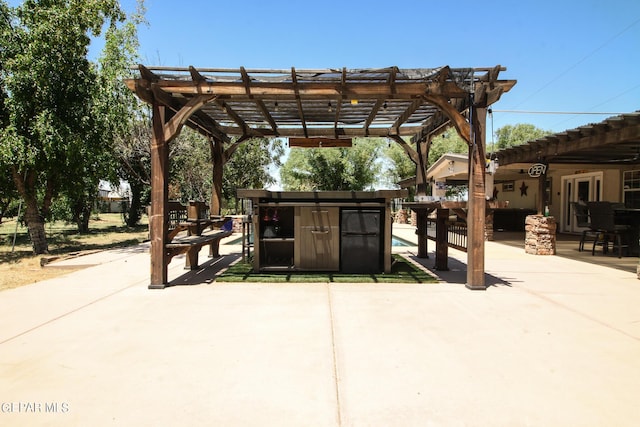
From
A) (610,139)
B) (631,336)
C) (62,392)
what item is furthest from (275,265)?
(610,139)

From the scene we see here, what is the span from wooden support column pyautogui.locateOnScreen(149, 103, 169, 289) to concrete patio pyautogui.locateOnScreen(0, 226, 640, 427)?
0.38 meters

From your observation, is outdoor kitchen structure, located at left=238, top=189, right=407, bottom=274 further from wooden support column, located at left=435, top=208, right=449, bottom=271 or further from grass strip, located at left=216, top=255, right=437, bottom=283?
wooden support column, located at left=435, top=208, right=449, bottom=271

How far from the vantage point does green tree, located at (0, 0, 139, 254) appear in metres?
8.84

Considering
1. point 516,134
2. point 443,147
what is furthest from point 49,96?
point 516,134

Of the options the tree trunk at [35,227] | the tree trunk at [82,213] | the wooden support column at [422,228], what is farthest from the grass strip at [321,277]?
the tree trunk at [82,213]

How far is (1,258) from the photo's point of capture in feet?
31.9

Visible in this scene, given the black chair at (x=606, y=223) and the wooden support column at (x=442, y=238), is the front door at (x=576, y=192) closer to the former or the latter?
the black chair at (x=606, y=223)

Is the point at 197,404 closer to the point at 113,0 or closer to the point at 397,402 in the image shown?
the point at 397,402

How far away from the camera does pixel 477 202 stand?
5.88 meters

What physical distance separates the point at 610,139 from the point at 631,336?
5.44 meters

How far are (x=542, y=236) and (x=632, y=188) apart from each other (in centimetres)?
558

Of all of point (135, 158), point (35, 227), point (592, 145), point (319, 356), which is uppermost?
point (135, 158)

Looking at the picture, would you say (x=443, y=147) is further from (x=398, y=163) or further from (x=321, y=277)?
(x=321, y=277)

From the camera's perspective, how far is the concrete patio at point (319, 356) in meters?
2.44
